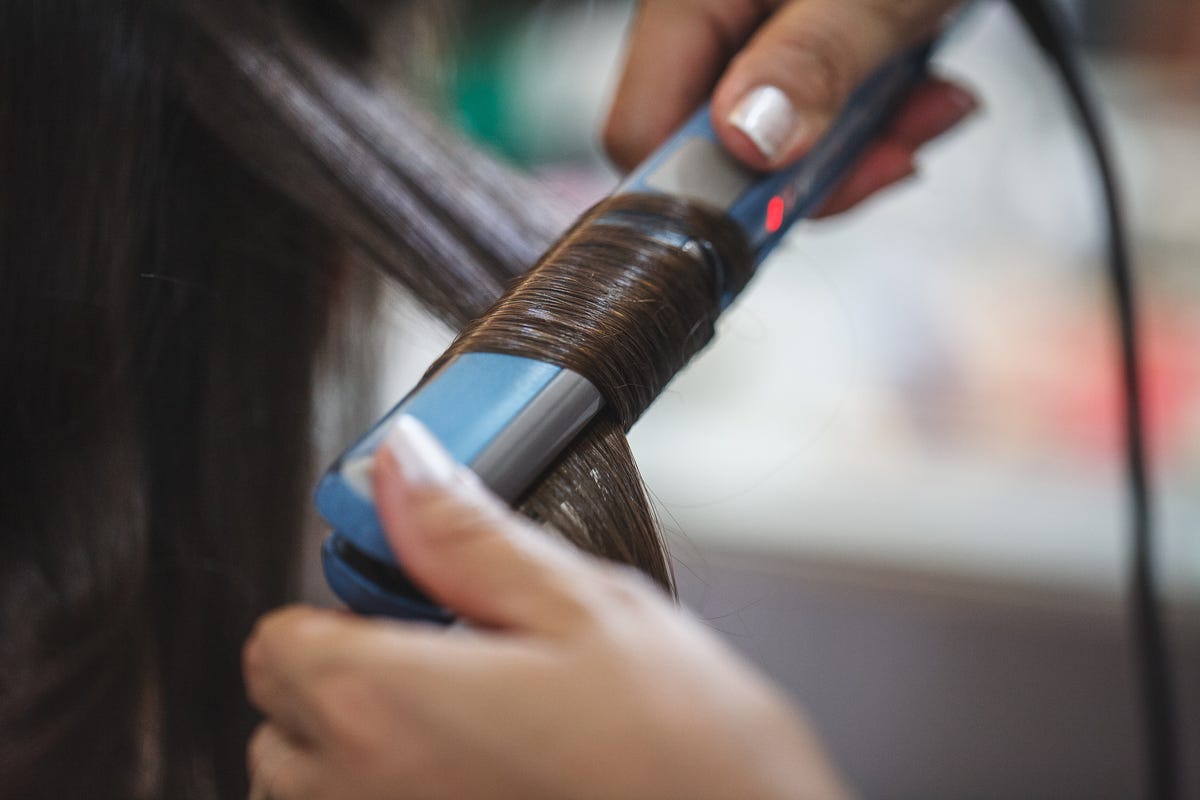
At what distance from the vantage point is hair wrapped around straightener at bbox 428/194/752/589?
287mm

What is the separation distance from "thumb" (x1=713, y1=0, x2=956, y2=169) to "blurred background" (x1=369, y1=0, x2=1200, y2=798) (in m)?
0.35

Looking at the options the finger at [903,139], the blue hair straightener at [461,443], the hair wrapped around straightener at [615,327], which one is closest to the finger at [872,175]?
the finger at [903,139]

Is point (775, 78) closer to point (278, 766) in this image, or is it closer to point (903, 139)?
point (903, 139)

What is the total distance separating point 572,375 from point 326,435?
1.02 feet

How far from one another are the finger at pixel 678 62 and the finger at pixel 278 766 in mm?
378

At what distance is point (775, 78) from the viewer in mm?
416

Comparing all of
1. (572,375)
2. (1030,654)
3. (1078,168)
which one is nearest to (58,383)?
(572,375)

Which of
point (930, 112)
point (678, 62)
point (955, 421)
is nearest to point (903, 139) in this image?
point (930, 112)

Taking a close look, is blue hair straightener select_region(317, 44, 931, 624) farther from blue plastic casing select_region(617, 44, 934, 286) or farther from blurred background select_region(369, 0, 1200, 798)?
blurred background select_region(369, 0, 1200, 798)

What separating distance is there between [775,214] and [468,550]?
23 cm

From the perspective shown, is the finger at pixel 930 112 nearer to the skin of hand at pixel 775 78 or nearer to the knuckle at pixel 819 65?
the skin of hand at pixel 775 78

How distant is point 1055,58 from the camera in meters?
0.57

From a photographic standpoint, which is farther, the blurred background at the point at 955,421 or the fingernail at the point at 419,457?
the blurred background at the point at 955,421

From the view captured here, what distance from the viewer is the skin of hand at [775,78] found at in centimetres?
40
